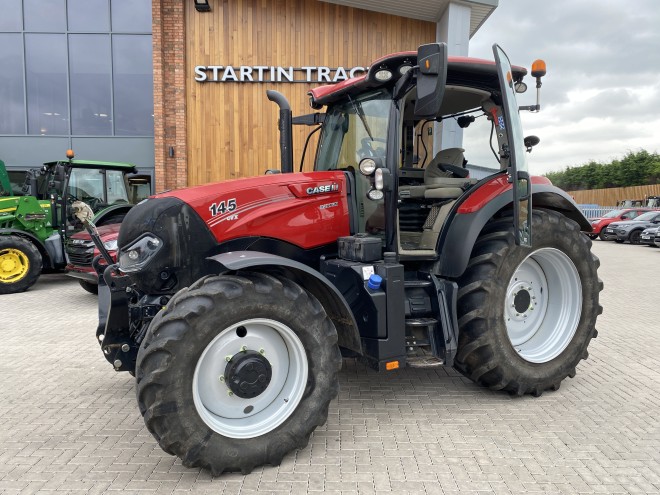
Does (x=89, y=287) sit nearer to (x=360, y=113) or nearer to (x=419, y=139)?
(x=419, y=139)

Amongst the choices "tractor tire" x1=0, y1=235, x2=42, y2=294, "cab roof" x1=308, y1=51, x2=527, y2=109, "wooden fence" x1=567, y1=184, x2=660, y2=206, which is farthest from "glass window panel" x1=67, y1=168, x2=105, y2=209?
"wooden fence" x1=567, y1=184, x2=660, y2=206

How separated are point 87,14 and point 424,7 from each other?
33.8 ft

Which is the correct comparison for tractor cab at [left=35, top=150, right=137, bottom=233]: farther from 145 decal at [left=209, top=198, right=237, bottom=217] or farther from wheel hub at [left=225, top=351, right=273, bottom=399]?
wheel hub at [left=225, top=351, right=273, bottom=399]

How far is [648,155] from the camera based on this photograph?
57219 mm

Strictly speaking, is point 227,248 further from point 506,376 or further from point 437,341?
point 506,376

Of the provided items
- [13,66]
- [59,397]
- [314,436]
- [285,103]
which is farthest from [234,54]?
[314,436]

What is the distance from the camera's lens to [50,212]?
10477mm

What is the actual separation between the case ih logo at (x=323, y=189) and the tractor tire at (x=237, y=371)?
2.74 feet

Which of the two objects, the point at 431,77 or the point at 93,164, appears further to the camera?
the point at 93,164

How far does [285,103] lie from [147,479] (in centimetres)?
308

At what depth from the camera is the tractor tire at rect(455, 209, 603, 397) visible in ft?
13.1

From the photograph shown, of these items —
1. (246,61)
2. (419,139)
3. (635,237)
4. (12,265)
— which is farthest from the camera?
(635,237)

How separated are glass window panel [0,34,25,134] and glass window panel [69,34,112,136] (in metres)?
1.65

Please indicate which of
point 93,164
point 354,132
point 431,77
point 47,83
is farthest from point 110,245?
point 47,83
